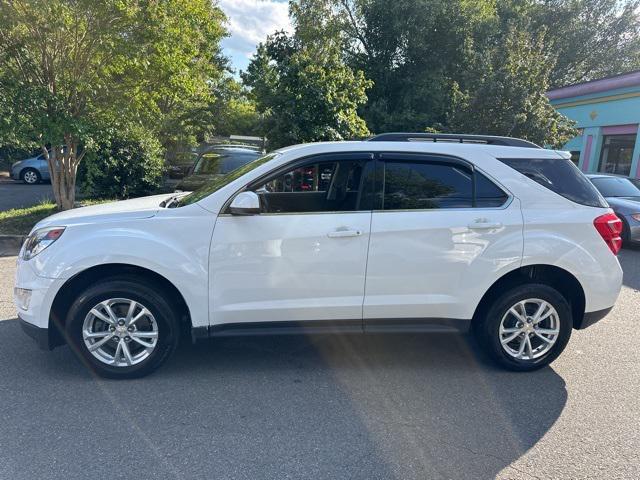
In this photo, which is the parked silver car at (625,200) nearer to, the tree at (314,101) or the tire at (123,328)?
the tree at (314,101)

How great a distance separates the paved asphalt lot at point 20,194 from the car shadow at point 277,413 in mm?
10009

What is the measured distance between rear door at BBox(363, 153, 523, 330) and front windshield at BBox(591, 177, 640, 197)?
7.61m

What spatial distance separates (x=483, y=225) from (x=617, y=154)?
52.6ft

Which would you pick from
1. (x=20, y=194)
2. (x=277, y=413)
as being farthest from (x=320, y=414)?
(x=20, y=194)

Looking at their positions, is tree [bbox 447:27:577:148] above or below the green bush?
above

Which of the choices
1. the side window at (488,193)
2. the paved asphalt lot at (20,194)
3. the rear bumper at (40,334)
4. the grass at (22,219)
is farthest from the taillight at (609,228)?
the paved asphalt lot at (20,194)

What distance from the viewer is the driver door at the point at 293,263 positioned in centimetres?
345

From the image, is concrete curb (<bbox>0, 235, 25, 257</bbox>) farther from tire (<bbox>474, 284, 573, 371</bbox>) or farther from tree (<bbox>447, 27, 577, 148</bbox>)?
tree (<bbox>447, 27, 577, 148</bbox>)

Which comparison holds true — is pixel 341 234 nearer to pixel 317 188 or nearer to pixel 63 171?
pixel 317 188

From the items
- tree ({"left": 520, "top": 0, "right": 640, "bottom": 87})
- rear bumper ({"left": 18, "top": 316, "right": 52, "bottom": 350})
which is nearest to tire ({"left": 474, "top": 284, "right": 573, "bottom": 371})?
rear bumper ({"left": 18, "top": 316, "right": 52, "bottom": 350})

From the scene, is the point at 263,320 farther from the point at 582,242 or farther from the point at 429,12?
the point at 429,12

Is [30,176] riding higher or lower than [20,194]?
higher

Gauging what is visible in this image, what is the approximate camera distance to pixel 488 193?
3736 mm

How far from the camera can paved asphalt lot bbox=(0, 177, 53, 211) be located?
41.1ft
